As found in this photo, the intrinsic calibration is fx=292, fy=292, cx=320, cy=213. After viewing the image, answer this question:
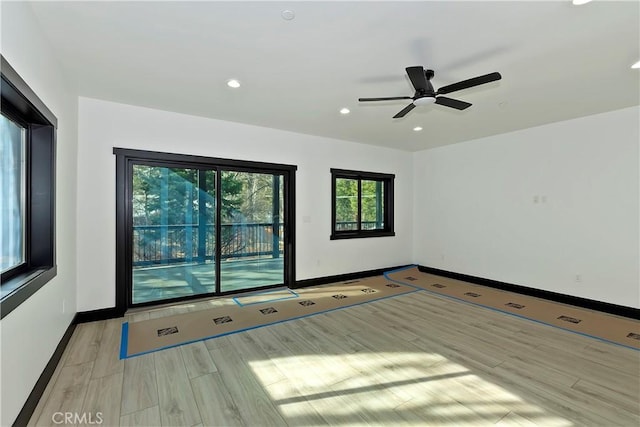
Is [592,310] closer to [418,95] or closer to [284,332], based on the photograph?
[418,95]

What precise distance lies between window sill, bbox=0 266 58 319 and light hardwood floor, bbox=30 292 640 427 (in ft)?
2.72

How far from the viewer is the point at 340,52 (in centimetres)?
257

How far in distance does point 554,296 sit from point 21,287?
6.22 meters

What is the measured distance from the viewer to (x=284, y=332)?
11.0ft

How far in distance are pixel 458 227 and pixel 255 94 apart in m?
4.67

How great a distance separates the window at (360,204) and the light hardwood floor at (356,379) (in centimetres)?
269

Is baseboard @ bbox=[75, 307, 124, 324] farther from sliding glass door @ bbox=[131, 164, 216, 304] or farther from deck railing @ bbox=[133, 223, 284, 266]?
deck railing @ bbox=[133, 223, 284, 266]

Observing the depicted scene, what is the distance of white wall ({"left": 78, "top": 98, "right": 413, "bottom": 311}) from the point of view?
3639 millimetres

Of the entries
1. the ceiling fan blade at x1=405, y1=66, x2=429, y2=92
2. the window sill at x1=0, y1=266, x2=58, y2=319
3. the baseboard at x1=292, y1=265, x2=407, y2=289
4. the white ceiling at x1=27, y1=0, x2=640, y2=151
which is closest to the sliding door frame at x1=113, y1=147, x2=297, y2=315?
the white ceiling at x1=27, y1=0, x2=640, y2=151

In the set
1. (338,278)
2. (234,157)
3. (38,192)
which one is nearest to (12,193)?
(38,192)

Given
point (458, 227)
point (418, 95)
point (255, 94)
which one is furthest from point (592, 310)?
point (255, 94)

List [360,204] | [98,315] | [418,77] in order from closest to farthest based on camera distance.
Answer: [418,77] < [98,315] < [360,204]

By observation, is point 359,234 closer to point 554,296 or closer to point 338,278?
point 338,278

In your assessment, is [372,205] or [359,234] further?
[372,205]
